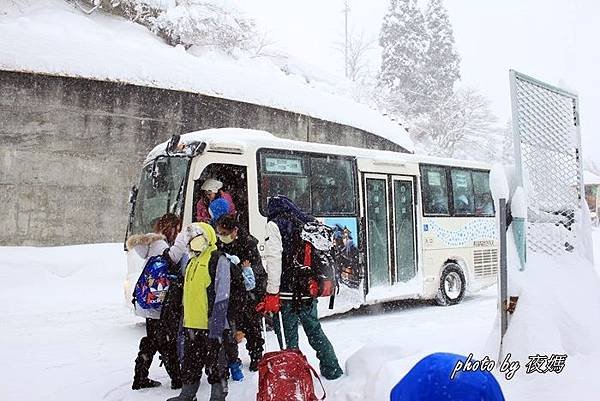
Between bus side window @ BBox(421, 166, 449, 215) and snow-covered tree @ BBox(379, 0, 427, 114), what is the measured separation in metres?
27.9

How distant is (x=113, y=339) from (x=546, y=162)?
614cm

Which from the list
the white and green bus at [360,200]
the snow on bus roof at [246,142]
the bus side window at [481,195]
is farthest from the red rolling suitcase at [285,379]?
the bus side window at [481,195]

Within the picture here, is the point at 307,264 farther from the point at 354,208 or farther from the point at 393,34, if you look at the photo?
the point at 393,34

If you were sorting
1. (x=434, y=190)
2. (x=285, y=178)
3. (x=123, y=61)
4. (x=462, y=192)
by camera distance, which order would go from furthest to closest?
(x=123, y=61) < (x=462, y=192) < (x=434, y=190) < (x=285, y=178)

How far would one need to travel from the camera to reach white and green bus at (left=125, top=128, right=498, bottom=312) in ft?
26.9

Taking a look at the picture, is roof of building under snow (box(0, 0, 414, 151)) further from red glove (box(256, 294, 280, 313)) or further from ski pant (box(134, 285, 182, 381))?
red glove (box(256, 294, 280, 313))

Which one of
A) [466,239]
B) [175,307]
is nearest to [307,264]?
[175,307]

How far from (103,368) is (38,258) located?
23.8ft

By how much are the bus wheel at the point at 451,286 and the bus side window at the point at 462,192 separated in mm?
1211

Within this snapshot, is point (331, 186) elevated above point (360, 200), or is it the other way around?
point (331, 186)

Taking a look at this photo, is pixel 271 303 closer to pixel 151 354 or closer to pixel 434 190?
pixel 151 354

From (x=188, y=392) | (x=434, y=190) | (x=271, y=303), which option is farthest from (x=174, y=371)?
(x=434, y=190)

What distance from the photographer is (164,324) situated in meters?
5.21

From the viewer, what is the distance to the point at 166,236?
234 inches
